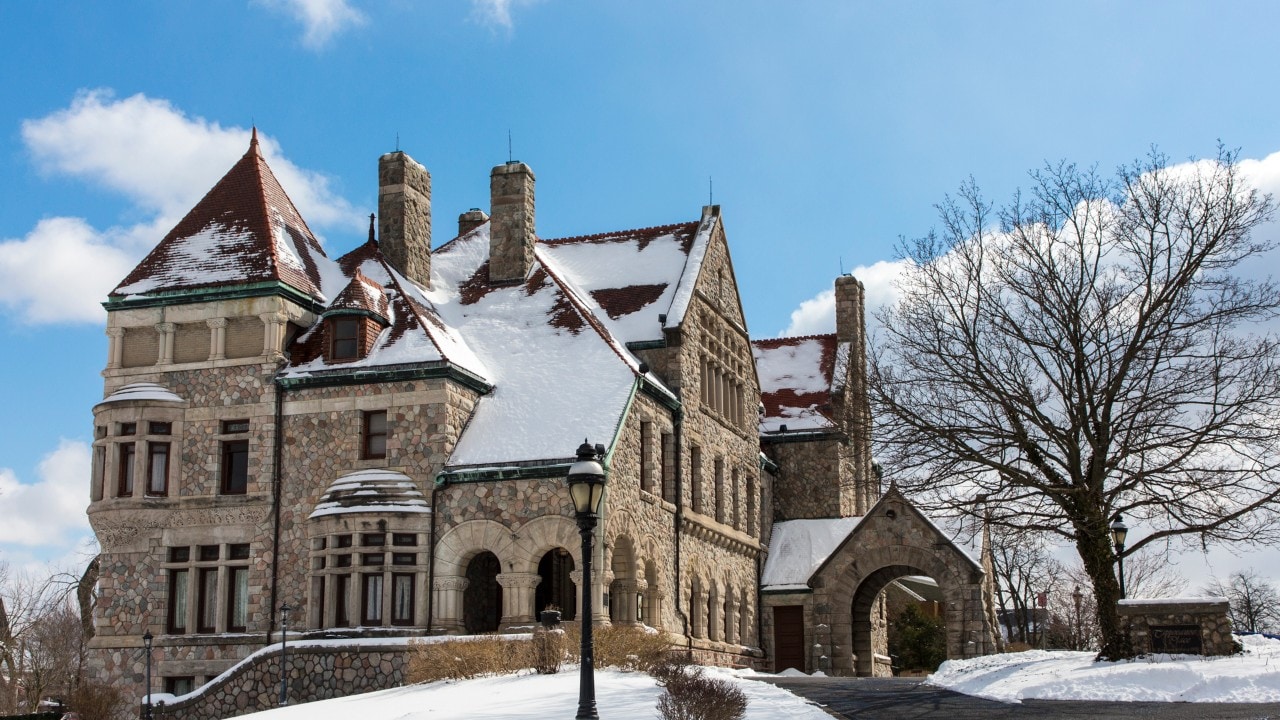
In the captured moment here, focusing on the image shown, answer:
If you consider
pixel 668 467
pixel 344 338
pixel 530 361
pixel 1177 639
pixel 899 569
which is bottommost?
pixel 1177 639

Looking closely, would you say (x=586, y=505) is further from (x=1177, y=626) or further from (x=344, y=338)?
(x=344, y=338)

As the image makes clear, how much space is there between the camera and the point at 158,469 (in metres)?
32.5

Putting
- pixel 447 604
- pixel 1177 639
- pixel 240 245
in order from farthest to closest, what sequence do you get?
1. pixel 240 245
2. pixel 447 604
3. pixel 1177 639

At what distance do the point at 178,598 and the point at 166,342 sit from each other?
5.82 m

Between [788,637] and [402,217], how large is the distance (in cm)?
1692

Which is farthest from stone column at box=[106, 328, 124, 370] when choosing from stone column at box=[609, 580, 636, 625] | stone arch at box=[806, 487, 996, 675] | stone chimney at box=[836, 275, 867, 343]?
stone chimney at box=[836, 275, 867, 343]

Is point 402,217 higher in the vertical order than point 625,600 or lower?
higher

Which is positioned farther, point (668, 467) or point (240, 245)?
point (668, 467)

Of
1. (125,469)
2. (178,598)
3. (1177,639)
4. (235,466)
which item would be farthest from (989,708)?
(125,469)

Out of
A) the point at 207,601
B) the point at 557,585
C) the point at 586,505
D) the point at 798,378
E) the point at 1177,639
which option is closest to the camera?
the point at 586,505

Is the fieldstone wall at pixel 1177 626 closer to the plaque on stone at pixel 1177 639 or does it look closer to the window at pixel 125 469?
the plaque on stone at pixel 1177 639

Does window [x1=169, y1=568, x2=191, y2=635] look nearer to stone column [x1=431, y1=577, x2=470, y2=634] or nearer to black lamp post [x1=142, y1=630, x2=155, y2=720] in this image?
black lamp post [x1=142, y1=630, x2=155, y2=720]

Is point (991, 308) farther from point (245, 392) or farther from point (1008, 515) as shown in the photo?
point (245, 392)

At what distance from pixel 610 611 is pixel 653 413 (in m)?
5.00
